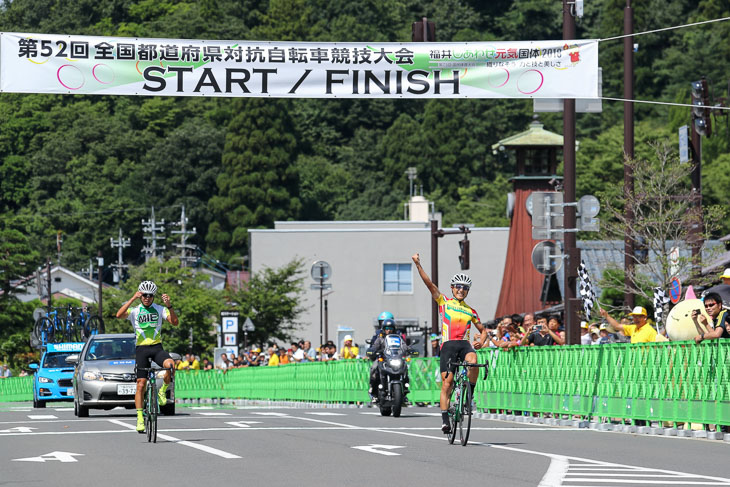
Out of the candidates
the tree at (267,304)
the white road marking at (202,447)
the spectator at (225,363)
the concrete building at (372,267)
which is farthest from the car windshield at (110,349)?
the concrete building at (372,267)

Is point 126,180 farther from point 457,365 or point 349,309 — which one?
point 457,365

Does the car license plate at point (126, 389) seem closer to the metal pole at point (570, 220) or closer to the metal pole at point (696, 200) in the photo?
the metal pole at point (570, 220)

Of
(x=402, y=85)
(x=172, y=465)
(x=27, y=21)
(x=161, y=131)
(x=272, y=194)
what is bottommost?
(x=172, y=465)

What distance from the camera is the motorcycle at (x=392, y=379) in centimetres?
2383

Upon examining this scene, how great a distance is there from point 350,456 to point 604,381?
683cm

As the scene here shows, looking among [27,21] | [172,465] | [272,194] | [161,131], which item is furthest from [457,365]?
[27,21]

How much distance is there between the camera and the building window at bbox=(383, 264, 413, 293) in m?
76.4

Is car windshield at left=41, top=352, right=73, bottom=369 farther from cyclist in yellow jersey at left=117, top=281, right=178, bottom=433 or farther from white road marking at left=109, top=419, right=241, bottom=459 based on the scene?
cyclist in yellow jersey at left=117, top=281, right=178, bottom=433

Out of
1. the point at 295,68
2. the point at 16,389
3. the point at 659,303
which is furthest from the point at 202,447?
the point at 16,389

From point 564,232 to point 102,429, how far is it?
8390 millimetres

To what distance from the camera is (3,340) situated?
245 ft

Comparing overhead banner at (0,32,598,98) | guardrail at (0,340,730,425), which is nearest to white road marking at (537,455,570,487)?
guardrail at (0,340,730,425)

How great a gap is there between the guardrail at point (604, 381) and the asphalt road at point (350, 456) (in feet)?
1.89

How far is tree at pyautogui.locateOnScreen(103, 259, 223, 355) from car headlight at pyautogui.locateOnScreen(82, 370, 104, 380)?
35692 mm
